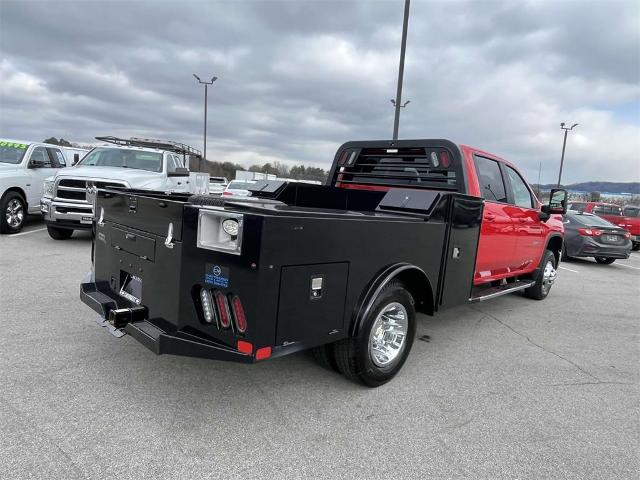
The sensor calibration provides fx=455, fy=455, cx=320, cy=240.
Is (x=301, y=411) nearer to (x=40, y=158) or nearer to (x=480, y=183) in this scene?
(x=480, y=183)

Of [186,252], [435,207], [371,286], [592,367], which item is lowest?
[592,367]

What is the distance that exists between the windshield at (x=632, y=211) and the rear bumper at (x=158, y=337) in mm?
19976

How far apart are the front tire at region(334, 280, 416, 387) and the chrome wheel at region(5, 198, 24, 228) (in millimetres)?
8844

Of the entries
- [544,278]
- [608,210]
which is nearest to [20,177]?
[544,278]

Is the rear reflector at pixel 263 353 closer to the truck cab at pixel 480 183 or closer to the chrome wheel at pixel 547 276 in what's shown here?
the truck cab at pixel 480 183

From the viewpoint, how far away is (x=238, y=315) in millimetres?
2631

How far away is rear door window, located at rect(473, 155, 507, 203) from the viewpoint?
4981 mm

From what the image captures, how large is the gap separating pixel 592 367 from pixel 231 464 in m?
3.74

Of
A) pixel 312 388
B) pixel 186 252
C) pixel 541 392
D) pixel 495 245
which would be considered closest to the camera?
pixel 186 252

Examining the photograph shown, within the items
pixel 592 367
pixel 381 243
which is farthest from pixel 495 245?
pixel 381 243

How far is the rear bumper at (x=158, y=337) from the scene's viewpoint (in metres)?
2.66

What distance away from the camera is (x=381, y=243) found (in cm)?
327

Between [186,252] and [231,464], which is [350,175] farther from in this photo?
[231,464]

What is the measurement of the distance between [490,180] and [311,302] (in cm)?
332
